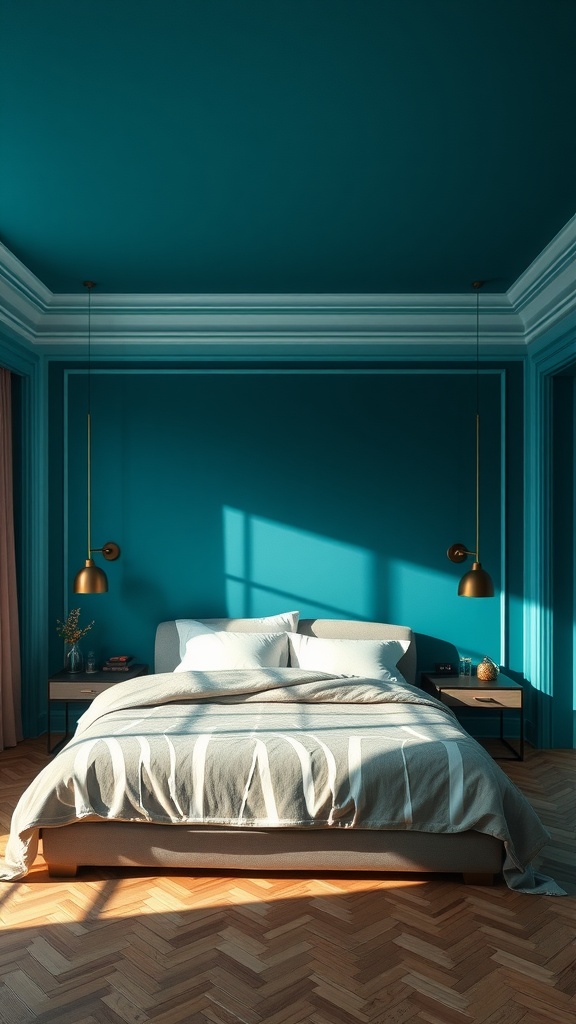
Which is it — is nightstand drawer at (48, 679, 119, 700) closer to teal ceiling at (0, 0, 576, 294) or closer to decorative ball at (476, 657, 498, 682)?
decorative ball at (476, 657, 498, 682)

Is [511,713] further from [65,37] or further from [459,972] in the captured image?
[65,37]

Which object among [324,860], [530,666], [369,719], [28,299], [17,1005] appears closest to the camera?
[17,1005]

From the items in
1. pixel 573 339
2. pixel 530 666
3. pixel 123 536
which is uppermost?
pixel 573 339

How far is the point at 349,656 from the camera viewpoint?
451cm

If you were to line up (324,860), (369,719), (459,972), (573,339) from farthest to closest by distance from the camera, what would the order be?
(573,339)
(369,719)
(324,860)
(459,972)

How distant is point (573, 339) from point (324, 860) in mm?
3087

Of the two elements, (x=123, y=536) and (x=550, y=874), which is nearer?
(x=550, y=874)

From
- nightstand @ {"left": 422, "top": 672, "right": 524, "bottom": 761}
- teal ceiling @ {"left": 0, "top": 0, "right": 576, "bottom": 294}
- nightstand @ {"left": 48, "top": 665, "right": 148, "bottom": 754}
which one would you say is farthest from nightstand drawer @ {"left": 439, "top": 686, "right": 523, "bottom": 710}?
teal ceiling @ {"left": 0, "top": 0, "right": 576, "bottom": 294}

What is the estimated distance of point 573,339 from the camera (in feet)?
14.0

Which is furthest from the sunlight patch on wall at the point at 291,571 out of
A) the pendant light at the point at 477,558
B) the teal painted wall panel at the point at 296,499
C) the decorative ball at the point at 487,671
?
the decorative ball at the point at 487,671

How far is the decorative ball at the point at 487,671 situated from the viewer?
4711 mm

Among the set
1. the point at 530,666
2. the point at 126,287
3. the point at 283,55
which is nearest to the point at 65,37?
the point at 283,55

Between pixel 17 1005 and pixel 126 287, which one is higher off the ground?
pixel 126 287

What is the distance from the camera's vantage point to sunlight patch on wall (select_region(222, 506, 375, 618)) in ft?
16.8
